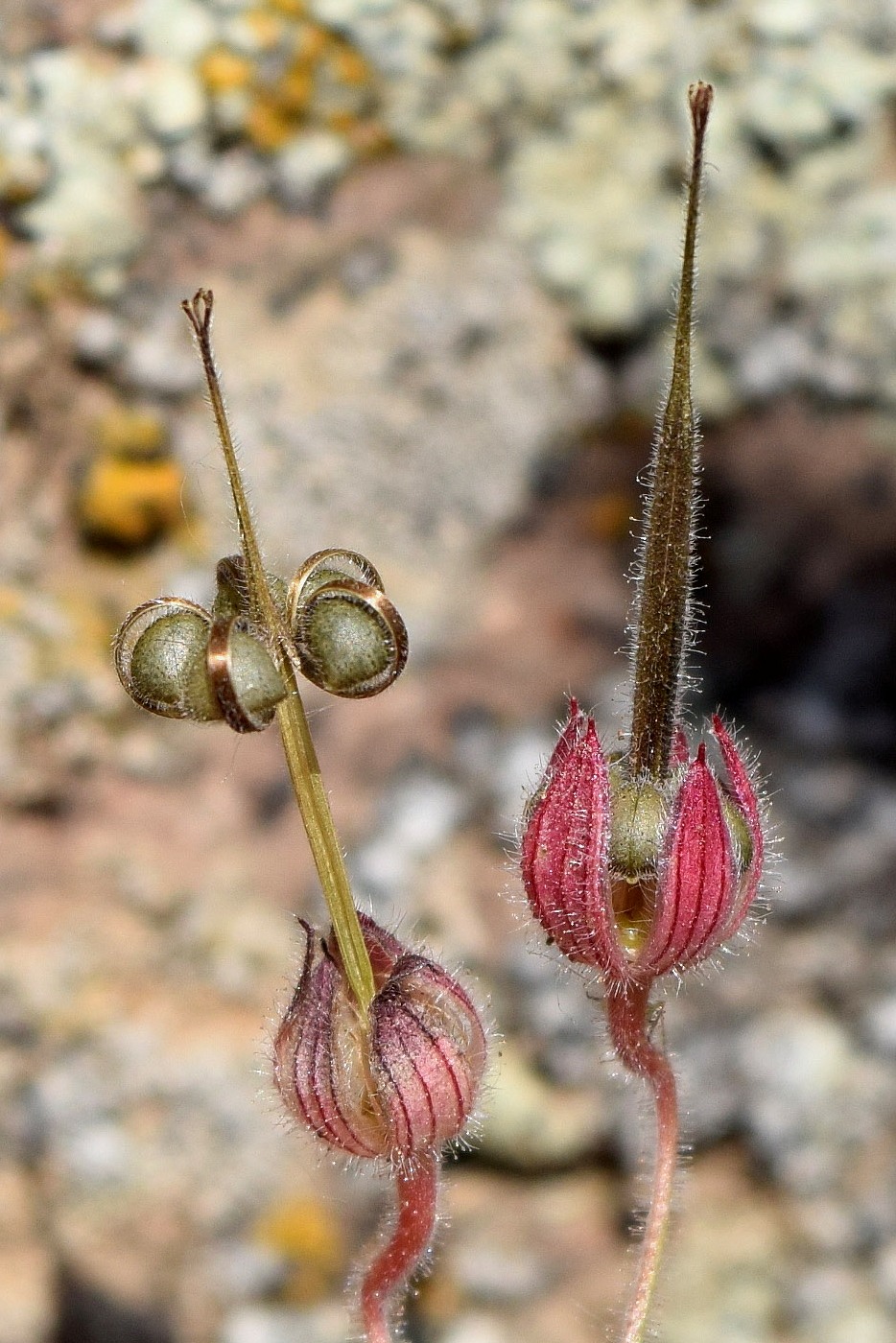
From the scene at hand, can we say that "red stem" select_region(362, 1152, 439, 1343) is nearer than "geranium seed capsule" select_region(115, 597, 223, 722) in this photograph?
No

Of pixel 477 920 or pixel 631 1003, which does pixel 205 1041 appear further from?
pixel 631 1003

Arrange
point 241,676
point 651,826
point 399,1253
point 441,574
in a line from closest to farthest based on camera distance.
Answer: point 241,676 < point 651,826 < point 399,1253 < point 441,574

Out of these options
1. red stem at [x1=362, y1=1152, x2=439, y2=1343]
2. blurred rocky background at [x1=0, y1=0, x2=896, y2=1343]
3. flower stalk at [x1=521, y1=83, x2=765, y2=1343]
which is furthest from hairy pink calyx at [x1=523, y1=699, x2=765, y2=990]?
blurred rocky background at [x1=0, y1=0, x2=896, y2=1343]

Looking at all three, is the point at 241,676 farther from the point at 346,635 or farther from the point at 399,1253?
the point at 399,1253

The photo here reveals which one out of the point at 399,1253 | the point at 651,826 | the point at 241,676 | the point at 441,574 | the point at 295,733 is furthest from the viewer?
the point at 441,574

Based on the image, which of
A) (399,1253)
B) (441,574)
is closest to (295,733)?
(399,1253)

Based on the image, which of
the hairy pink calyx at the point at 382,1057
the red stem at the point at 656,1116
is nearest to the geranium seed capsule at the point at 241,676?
the hairy pink calyx at the point at 382,1057

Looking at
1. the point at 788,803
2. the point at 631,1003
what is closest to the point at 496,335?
Result: the point at 788,803

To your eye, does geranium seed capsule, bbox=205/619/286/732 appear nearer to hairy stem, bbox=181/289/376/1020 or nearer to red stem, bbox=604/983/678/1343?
hairy stem, bbox=181/289/376/1020
